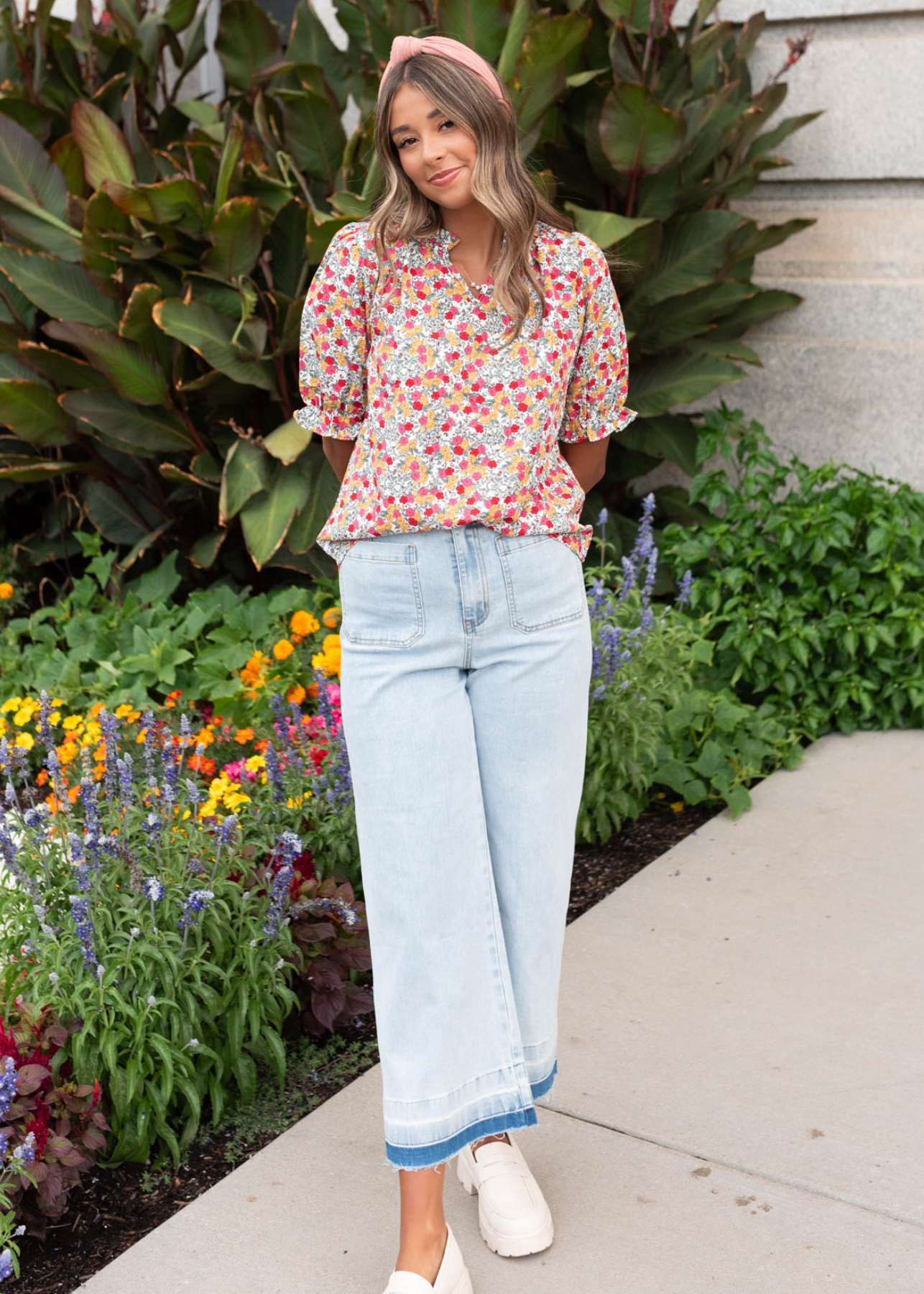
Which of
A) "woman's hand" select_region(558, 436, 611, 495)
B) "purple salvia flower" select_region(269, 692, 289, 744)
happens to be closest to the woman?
"woman's hand" select_region(558, 436, 611, 495)

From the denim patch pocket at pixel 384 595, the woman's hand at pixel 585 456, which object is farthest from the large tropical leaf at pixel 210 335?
the denim patch pocket at pixel 384 595

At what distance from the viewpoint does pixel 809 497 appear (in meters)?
4.39

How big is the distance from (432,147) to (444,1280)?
1.61 metres

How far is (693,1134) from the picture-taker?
2.31 m

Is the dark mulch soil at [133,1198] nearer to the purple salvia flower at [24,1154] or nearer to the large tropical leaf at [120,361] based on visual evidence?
the purple salvia flower at [24,1154]

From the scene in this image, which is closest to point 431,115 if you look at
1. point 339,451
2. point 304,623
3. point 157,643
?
point 339,451

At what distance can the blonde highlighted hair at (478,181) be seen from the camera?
5.88 ft

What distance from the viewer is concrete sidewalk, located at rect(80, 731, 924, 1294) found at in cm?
202

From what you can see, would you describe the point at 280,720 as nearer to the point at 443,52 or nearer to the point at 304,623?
the point at 304,623

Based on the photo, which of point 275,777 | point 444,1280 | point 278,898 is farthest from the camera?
point 275,777

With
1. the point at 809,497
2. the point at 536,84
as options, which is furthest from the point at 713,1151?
the point at 536,84

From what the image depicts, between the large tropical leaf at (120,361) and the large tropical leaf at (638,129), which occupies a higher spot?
the large tropical leaf at (638,129)

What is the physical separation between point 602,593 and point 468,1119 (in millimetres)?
1874


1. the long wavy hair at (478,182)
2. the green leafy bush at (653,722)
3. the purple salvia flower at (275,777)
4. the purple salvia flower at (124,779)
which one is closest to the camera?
the long wavy hair at (478,182)
